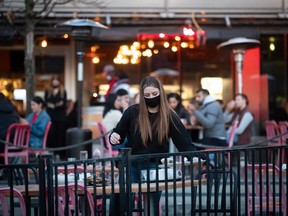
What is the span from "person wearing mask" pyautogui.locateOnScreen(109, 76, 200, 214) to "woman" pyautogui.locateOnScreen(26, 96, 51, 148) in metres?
5.96

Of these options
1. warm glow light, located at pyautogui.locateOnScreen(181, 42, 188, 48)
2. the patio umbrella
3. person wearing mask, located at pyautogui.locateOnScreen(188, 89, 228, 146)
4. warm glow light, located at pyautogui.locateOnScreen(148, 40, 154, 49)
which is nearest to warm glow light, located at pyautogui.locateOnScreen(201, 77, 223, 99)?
the patio umbrella

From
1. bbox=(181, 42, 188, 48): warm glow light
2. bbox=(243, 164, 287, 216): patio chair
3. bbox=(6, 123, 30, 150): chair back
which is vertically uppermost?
bbox=(181, 42, 188, 48): warm glow light

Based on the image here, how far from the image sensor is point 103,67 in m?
16.9

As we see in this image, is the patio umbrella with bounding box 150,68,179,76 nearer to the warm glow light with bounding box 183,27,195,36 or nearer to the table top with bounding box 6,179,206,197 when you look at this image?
the warm glow light with bounding box 183,27,195,36

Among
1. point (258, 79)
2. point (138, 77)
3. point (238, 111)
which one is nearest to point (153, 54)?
point (138, 77)

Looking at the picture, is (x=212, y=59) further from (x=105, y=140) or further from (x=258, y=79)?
(x=105, y=140)

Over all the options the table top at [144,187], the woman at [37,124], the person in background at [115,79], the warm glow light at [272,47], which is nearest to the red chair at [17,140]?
the woman at [37,124]

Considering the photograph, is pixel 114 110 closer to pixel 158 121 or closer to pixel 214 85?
pixel 158 121

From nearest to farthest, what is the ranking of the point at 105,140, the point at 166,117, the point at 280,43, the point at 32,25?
1. the point at 166,117
2. the point at 105,140
3. the point at 32,25
4. the point at 280,43

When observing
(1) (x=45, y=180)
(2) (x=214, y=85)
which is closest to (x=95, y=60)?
(2) (x=214, y=85)

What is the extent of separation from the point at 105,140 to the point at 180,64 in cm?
531

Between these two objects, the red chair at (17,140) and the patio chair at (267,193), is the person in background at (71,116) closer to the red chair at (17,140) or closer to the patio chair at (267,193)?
the red chair at (17,140)

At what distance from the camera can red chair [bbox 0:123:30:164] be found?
11398 mm

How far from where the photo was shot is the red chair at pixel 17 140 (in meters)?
11.4
